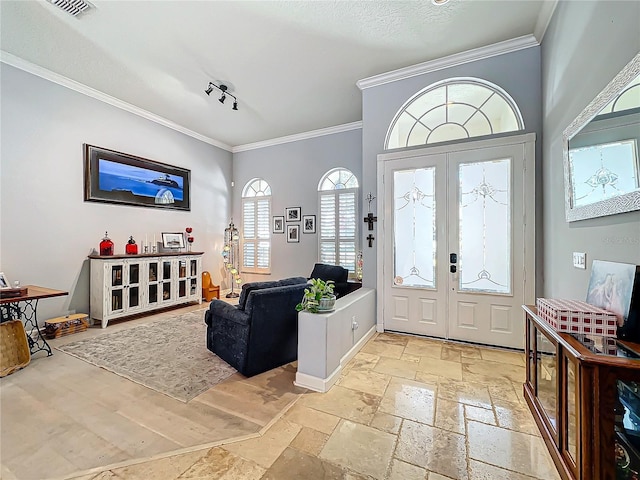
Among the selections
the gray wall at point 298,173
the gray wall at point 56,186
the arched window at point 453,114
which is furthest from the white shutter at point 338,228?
the gray wall at point 56,186

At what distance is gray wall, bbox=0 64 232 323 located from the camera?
349 cm

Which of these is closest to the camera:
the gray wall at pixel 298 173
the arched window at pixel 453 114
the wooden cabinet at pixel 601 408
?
the wooden cabinet at pixel 601 408

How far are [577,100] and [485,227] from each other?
1.46m

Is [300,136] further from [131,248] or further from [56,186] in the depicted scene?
[56,186]

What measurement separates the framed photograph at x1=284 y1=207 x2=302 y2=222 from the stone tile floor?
386cm

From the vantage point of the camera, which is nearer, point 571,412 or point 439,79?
point 571,412

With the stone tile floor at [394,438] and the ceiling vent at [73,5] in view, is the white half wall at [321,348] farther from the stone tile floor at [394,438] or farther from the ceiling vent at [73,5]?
the ceiling vent at [73,5]

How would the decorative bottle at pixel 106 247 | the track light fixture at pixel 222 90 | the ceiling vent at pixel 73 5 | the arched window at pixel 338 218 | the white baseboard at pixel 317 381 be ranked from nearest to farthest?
1. the white baseboard at pixel 317 381
2. the ceiling vent at pixel 73 5
3. the track light fixture at pixel 222 90
4. the decorative bottle at pixel 106 247
5. the arched window at pixel 338 218

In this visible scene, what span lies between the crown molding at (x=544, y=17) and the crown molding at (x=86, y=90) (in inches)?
223

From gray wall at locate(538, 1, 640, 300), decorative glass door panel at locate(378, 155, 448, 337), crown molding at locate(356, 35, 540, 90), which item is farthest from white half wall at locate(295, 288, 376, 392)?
crown molding at locate(356, 35, 540, 90)

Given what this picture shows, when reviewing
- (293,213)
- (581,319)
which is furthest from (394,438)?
(293,213)

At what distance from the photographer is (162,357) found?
3.02 m

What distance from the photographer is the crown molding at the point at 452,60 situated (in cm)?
312

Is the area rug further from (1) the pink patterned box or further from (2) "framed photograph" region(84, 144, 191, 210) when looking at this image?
(1) the pink patterned box
